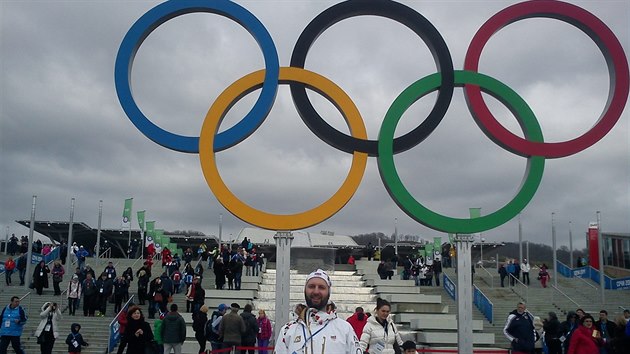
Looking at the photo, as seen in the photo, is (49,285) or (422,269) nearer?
(49,285)

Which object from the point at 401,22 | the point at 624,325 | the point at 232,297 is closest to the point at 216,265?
the point at 232,297

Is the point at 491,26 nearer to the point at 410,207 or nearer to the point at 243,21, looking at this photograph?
the point at 410,207

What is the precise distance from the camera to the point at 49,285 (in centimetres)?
2916

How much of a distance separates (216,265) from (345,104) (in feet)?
37.4

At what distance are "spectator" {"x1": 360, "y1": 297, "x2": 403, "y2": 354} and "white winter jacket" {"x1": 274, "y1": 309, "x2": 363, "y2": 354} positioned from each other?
4.83 metres

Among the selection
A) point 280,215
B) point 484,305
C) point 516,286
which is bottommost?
point 484,305

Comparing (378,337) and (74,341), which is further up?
(378,337)

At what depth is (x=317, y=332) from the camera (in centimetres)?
509

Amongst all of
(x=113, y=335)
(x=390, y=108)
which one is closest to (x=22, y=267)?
(x=113, y=335)

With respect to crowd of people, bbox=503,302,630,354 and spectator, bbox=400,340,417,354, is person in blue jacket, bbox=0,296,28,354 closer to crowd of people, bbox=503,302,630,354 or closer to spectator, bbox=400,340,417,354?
crowd of people, bbox=503,302,630,354

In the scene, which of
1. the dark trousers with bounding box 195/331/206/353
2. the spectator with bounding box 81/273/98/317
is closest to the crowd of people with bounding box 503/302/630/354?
the dark trousers with bounding box 195/331/206/353

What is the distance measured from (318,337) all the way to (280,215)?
34.0 ft

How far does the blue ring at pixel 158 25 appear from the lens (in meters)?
15.8

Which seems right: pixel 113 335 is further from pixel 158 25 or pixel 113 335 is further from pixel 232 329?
pixel 158 25
